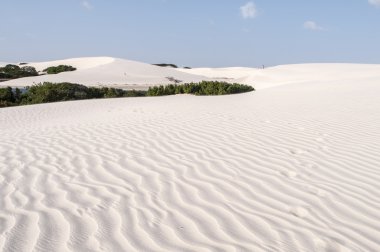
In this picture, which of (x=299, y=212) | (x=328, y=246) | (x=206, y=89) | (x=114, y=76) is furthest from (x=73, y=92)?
(x=114, y=76)

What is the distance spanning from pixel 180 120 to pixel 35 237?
6.07 meters

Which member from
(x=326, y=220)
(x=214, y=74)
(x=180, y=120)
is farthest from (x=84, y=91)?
(x=214, y=74)

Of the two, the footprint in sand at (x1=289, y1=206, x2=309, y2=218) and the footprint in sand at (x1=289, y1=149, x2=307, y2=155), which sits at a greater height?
the footprint in sand at (x1=289, y1=149, x2=307, y2=155)

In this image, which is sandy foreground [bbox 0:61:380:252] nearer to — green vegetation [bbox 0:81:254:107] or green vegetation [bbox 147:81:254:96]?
green vegetation [bbox 147:81:254:96]

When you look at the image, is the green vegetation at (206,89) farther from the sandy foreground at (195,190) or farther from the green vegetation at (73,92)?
the sandy foreground at (195,190)

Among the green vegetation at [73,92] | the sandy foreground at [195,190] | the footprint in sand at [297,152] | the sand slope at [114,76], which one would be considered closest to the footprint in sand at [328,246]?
the sandy foreground at [195,190]

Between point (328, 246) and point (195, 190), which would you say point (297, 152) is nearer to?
point (195, 190)

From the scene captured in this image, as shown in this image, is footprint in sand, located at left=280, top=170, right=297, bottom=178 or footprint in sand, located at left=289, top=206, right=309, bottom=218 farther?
footprint in sand, located at left=280, top=170, right=297, bottom=178

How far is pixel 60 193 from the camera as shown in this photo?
12.8ft

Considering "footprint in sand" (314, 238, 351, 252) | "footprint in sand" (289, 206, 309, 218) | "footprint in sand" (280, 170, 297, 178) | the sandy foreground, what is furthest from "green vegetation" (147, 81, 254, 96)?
"footprint in sand" (314, 238, 351, 252)

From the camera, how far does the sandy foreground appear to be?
287cm

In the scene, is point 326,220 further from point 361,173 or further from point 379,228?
point 361,173

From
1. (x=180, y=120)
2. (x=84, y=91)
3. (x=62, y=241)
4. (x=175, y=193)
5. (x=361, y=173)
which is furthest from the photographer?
(x=84, y=91)

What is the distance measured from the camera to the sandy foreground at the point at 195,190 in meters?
2.87
